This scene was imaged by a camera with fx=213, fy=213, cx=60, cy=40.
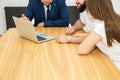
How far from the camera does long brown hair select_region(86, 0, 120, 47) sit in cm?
153

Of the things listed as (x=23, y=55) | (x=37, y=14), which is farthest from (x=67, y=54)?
(x=37, y=14)

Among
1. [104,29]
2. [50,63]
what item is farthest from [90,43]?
[50,63]

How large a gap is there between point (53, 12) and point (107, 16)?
110cm

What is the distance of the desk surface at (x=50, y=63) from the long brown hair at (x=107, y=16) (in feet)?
0.54

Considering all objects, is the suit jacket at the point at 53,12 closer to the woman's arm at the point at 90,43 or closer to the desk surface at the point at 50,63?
the desk surface at the point at 50,63

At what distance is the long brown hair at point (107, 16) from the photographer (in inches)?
60.1

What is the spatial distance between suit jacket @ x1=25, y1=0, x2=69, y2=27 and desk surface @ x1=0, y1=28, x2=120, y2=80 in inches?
27.5

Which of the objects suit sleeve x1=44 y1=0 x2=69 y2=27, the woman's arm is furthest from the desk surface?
suit sleeve x1=44 y1=0 x2=69 y2=27

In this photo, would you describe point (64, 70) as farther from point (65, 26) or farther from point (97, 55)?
point (65, 26)

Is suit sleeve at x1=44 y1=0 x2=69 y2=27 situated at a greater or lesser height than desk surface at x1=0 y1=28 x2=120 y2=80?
greater

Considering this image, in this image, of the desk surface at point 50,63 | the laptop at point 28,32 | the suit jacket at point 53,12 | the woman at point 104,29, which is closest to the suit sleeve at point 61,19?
the suit jacket at point 53,12

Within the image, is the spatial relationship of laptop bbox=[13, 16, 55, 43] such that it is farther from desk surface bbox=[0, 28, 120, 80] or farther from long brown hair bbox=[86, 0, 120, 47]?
long brown hair bbox=[86, 0, 120, 47]

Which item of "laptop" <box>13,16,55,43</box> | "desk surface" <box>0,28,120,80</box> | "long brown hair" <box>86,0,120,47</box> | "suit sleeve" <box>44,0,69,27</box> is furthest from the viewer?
"suit sleeve" <box>44,0,69,27</box>

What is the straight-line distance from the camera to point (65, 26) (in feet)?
8.27
